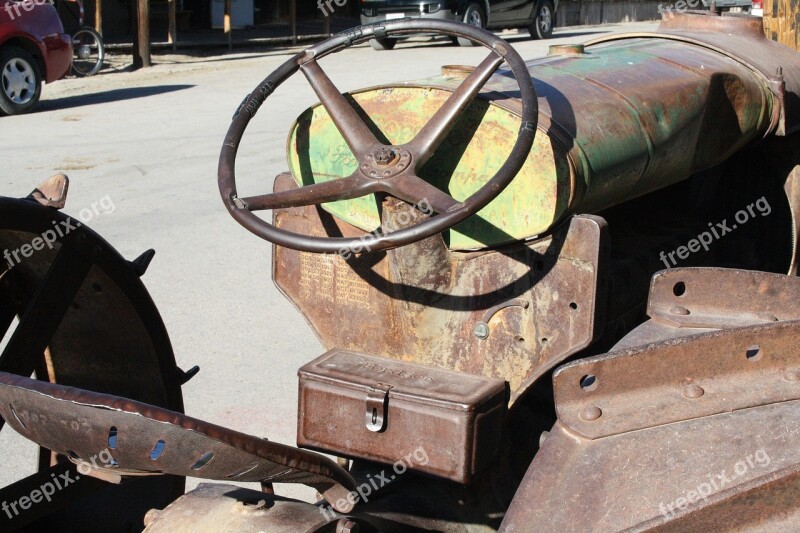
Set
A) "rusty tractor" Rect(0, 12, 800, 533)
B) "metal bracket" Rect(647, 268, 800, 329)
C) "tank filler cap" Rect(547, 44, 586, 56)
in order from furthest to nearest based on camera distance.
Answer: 1. "tank filler cap" Rect(547, 44, 586, 56)
2. "metal bracket" Rect(647, 268, 800, 329)
3. "rusty tractor" Rect(0, 12, 800, 533)

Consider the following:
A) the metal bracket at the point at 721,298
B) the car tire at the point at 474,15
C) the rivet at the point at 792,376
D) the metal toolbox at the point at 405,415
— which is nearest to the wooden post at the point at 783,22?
the metal bracket at the point at 721,298

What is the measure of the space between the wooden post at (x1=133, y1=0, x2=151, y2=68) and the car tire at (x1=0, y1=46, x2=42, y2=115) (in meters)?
3.65

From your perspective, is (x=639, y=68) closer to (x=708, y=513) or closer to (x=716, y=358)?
(x=716, y=358)

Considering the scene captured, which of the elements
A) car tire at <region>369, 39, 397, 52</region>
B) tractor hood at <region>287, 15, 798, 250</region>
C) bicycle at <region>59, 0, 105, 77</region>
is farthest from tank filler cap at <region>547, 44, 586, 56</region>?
car tire at <region>369, 39, 397, 52</region>

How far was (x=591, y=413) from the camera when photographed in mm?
1640

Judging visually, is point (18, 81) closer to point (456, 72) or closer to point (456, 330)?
point (456, 72)

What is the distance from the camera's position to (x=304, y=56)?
2303 mm

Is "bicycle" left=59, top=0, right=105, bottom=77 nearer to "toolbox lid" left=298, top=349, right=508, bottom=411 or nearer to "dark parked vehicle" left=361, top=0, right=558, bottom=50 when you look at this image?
"dark parked vehicle" left=361, top=0, right=558, bottom=50

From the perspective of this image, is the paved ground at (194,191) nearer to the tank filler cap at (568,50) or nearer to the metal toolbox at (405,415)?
the metal toolbox at (405,415)

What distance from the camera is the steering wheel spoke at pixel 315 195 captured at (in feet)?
6.72

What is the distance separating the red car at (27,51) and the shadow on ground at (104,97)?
1.14 feet

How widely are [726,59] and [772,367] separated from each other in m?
1.63

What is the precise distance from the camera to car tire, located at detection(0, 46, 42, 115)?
10539 mm

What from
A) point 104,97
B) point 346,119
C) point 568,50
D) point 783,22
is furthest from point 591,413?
point 104,97
